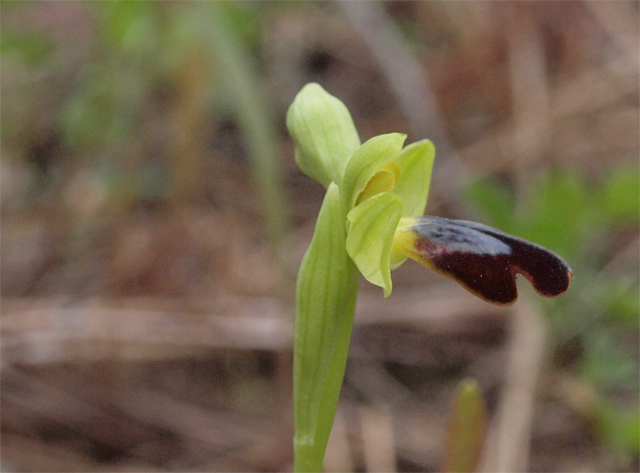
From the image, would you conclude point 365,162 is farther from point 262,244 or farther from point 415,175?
point 262,244

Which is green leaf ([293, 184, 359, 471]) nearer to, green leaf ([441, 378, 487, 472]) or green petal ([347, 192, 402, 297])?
green petal ([347, 192, 402, 297])

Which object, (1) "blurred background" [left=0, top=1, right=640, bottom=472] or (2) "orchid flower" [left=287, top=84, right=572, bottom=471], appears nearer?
(2) "orchid flower" [left=287, top=84, right=572, bottom=471]

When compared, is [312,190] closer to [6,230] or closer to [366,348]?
[366,348]

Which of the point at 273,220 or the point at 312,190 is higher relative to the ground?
the point at 312,190

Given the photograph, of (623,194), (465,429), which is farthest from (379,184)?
(623,194)

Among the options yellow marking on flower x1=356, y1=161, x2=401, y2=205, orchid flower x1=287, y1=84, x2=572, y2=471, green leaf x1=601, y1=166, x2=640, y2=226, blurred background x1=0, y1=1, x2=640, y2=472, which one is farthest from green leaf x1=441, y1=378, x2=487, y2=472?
green leaf x1=601, y1=166, x2=640, y2=226

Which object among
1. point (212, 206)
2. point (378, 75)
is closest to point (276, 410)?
point (212, 206)
